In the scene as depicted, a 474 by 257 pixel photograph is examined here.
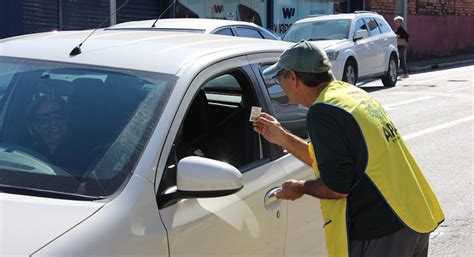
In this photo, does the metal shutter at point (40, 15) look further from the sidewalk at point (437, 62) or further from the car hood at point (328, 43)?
the sidewalk at point (437, 62)

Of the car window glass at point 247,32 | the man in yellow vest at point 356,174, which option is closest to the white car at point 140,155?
the man in yellow vest at point 356,174

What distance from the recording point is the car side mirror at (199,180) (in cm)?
248

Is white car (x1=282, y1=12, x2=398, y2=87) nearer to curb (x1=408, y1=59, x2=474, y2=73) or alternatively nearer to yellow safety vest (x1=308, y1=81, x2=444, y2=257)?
curb (x1=408, y1=59, x2=474, y2=73)

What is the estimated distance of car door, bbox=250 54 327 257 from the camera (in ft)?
10.8

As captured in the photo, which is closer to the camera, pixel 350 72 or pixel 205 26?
pixel 205 26

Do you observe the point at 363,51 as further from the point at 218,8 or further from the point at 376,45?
the point at 218,8

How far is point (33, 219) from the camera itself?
2221 millimetres

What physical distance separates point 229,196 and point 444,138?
26.0 ft

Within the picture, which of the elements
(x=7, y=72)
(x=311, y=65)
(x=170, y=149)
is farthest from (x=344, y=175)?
(x=7, y=72)

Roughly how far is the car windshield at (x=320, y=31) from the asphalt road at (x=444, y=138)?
1.74 m

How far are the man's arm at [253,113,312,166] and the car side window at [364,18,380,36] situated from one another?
13580mm

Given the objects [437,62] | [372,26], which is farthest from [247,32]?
[437,62]

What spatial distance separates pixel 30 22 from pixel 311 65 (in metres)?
13.2

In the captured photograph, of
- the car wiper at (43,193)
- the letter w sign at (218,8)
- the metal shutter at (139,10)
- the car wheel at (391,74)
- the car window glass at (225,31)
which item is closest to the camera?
the car wiper at (43,193)
